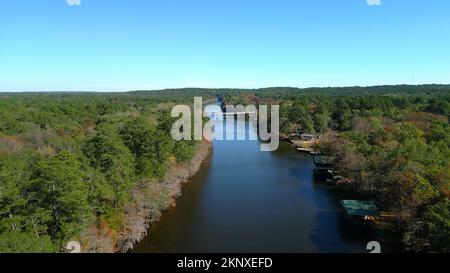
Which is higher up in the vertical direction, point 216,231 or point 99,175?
point 99,175

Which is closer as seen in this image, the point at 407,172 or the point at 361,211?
the point at 407,172

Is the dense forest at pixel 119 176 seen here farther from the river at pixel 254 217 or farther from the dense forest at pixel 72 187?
the river at pixel 254 217

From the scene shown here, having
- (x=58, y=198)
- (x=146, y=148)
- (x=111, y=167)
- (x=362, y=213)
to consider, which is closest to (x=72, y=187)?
(x=58, y=198)

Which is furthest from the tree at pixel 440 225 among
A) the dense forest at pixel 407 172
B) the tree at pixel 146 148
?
the tree at pixel 146 148

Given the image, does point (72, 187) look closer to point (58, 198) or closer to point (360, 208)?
point (58, 198)

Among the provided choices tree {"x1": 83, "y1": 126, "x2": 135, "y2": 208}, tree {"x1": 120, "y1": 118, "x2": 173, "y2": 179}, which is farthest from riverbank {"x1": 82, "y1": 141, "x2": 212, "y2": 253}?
tree {"x1": 83, "y1": 126, "x2": 135, "y2": 208}
